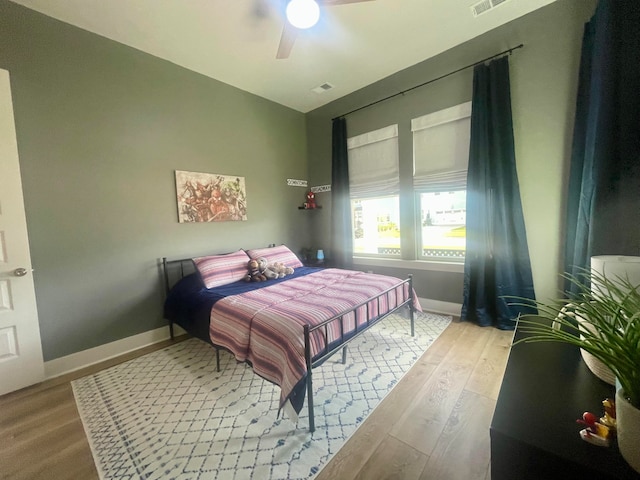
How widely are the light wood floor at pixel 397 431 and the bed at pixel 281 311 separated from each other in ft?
1.32

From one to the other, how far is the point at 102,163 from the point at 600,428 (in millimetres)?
3521

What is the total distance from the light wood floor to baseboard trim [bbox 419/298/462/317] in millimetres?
886

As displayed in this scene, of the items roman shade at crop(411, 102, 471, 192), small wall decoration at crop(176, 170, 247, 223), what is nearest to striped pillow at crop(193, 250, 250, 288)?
small wall decoration at crop(176, 170, 247, 223)

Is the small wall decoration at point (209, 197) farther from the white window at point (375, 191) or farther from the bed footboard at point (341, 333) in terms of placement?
the bed footboard at point (341, 333)

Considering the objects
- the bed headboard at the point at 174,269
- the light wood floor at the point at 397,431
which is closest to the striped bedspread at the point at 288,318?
the light wood floor at the point at 397,431

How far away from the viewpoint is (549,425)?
2.58 feet

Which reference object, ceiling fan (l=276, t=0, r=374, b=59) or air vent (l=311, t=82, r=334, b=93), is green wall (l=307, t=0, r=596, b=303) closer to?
air vent (l=311, t=82, r=334, b=93)

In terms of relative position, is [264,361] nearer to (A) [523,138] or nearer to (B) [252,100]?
(A) [523,138]

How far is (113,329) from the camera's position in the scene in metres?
2.48

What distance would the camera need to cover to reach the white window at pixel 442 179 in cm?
286

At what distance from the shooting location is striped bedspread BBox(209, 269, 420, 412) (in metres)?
1.50

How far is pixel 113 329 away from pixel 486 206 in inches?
153

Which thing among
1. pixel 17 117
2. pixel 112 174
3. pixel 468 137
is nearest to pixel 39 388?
pixel 112 174

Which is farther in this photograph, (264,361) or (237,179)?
(237,179)
